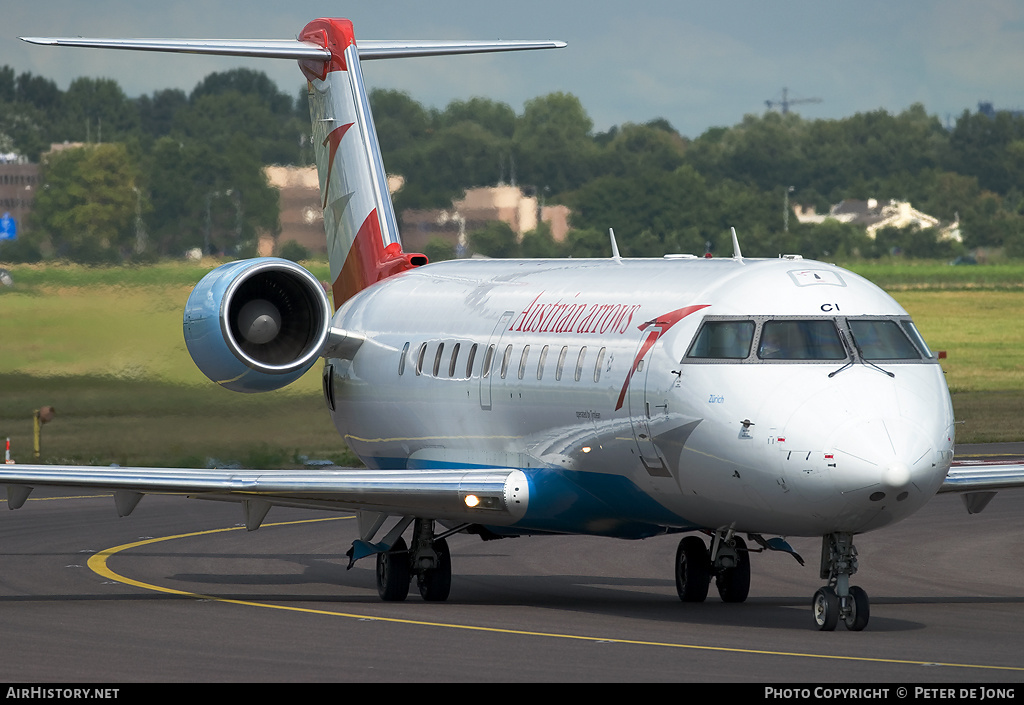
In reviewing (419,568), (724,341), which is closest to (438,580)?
(419,568)

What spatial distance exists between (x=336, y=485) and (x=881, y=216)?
6298 centimetres

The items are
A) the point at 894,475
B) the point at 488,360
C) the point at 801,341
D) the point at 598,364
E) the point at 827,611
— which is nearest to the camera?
the point at 894,475

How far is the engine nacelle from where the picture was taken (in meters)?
22.2

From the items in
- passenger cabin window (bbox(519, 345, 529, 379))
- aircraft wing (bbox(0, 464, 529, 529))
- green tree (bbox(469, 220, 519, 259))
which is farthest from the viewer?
green tree (bbox(469, 220, 519, 259))

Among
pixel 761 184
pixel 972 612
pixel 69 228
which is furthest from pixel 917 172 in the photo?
pixel 972 612

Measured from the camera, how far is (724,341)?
1816cm

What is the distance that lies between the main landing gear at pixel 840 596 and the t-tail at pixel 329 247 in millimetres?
7326

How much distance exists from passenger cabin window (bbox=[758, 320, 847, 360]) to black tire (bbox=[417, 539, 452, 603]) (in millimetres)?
5601

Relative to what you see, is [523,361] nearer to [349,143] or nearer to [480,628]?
[480,628]

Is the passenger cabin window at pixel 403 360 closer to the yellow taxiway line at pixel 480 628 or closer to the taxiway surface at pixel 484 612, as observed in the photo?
the taxiway surface at pixel 484 612

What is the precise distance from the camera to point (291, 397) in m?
37.4

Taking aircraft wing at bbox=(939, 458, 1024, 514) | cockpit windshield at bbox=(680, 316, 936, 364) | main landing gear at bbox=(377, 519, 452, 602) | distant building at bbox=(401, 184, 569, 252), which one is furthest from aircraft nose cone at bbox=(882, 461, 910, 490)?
distant building at bbox=(401, 184, 569, 252)

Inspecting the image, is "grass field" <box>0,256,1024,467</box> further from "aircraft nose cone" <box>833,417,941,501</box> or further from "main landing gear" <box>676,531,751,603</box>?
"aircraft nose cone" <box>833,417,941,501</box>

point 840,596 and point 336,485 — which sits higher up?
point 336,485
